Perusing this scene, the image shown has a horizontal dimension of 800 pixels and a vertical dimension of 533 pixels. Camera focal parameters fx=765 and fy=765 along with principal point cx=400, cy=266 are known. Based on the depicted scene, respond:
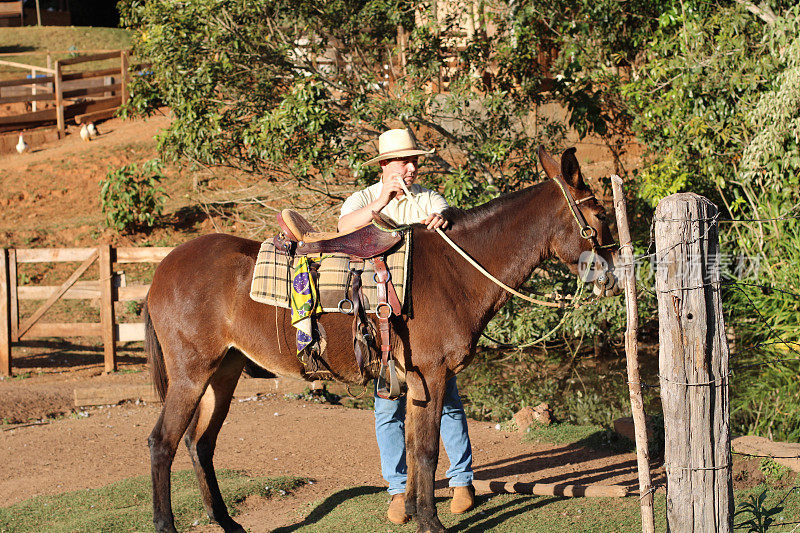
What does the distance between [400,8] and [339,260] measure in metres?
6.20

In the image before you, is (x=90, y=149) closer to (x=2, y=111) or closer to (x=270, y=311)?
(x=2, y=111)

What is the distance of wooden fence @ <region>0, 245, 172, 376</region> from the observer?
10672 mm

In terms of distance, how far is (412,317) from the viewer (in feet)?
14.8

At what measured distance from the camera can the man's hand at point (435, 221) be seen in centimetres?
460

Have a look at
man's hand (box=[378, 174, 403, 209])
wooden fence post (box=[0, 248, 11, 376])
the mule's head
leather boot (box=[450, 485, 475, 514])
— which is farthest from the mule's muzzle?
wooden fence post (box=[0, 248, 11, 376])

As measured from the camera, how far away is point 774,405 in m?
7.31

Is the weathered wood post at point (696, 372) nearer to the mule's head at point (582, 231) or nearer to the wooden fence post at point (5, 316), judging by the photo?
the mule's head at point (582, 231)

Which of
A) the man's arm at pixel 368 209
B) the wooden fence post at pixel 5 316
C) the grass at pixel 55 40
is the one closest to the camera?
the man's arm at pixel 368 209

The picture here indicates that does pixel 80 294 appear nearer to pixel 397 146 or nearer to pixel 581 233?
pixel 397 146

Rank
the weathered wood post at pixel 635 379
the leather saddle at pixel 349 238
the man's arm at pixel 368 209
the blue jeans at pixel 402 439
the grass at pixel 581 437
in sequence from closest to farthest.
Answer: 1. the weathered wood post at pixel 635 379
2. the leather saddle at pixel 349 238
3. the man's arm at pixel 368 209
4. the blue jeans at pixel 402 439
5. the grass at pixel 581 437

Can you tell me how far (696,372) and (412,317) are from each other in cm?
172

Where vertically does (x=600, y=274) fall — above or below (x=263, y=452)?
above

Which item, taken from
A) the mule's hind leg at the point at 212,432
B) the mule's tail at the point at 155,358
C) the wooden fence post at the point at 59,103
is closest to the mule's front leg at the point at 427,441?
the mule's hind leg at the point at 212,432

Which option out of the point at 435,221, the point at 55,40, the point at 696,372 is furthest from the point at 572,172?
the point at 55,40
